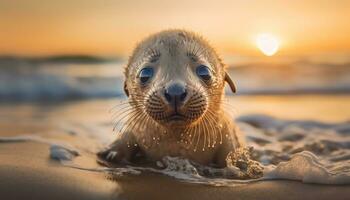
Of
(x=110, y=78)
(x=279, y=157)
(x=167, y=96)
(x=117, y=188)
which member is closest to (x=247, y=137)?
(x=279, y=157)

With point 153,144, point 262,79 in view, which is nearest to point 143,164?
point 153,144

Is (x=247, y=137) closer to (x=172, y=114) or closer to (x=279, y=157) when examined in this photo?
(x=279, y=157)

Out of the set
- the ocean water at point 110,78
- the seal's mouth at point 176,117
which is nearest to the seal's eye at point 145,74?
the seal's mouth at point 176,117

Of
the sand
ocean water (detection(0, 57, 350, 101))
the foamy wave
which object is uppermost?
ocean water (detection(0, 57, 350, 101))

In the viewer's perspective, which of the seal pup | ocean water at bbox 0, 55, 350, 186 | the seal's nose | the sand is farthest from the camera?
ocean water at bbox 0, 55, 350, 186

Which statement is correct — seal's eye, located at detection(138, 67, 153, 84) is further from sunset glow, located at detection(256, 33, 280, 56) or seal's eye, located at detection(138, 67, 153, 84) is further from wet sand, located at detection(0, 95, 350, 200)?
sunset glow, located at detection(256, 33, 280, 56)

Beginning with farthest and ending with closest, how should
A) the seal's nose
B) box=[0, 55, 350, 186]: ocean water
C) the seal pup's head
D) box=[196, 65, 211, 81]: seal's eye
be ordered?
1. box=[196, 65, 211, 81]: seal's eye
2. box=[0, 55, 350, 186]: ocean water
3. the seal pup's head
4. the seal's nose

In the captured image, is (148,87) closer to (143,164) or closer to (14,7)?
(143,164)

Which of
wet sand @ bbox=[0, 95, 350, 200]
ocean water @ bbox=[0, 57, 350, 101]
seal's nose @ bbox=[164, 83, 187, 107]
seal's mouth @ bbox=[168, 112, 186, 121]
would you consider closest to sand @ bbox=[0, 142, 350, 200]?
wet sand @ bbox=[0, 95, 350, 200]
